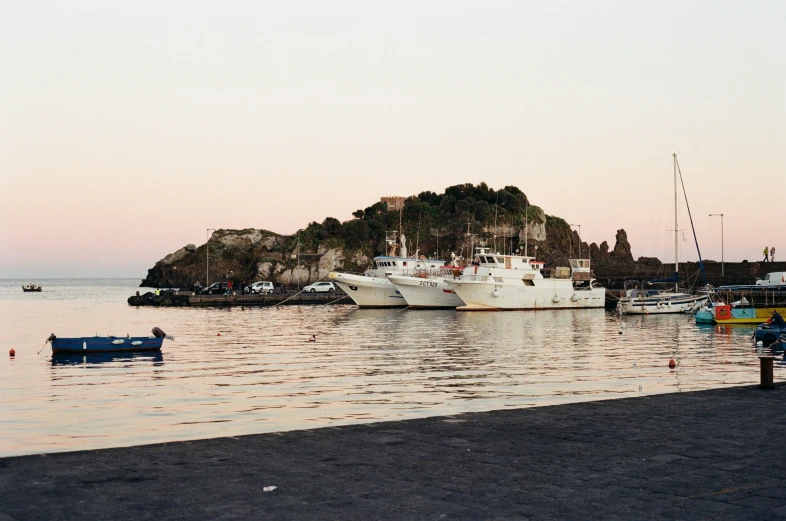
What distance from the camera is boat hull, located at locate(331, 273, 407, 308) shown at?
9088 cm

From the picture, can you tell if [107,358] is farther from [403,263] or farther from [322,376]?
[403,263]

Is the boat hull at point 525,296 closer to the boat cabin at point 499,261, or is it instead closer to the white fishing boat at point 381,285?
the boat cabin at point 499,261

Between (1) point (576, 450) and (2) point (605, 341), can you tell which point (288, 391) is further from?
(2) point (605, 341)

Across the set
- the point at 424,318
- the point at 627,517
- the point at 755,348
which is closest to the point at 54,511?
the point at 627,517

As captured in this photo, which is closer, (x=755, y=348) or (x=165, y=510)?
(x=165, y=510)

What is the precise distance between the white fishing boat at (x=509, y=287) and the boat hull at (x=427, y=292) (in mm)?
3381

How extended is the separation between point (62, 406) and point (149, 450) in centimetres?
1370

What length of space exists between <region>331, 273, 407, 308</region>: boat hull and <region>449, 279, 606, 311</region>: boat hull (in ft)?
32.2

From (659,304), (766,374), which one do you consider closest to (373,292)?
(659,304)

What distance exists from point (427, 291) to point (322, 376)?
59142 millimetres

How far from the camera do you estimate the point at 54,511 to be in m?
7.59

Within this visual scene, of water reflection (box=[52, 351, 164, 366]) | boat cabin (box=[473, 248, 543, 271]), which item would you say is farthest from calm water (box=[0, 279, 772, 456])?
boat cabin (box=[473, 248, 543, 271])

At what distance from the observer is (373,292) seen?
91.7 m

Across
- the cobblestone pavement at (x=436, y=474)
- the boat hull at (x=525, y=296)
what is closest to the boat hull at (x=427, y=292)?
the boat hull at (x=525, y=296)
